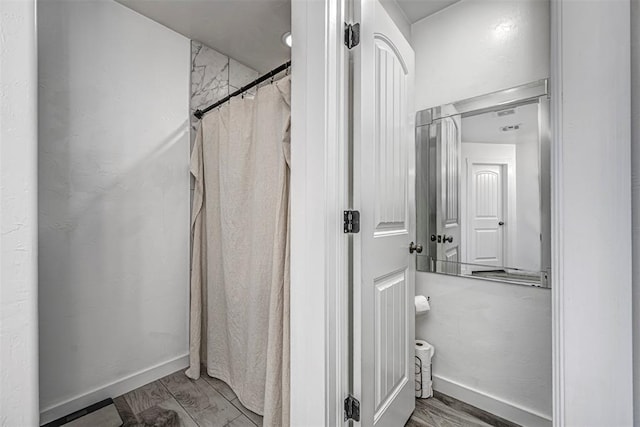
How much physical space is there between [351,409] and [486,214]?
4.02 feet

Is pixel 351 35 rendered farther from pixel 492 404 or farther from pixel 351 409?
pixel 492 404

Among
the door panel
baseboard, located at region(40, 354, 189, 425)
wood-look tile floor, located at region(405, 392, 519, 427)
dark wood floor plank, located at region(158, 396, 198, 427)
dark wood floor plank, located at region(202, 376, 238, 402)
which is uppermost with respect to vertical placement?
the door panel

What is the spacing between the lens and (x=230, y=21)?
5.98ft

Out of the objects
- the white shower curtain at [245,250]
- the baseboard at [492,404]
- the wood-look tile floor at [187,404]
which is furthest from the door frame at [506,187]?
the wood-look tile floor at [187,404]

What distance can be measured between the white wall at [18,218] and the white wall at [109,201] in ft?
3.76

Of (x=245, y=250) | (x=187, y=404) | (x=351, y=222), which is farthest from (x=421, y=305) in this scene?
(x=187, y=404)

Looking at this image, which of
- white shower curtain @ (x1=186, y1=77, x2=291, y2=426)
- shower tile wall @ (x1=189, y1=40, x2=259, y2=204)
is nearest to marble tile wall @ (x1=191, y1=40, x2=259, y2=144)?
shower tile wall @ (x1=189, y1=40, x2=259, y2=204)

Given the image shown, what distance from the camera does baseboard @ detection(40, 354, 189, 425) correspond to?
56.0 inches

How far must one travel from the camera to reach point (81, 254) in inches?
60.4

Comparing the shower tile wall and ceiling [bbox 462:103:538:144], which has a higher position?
the shower tile wall

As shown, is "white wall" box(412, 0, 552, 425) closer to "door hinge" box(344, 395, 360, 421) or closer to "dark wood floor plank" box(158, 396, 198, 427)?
"door hinge" box(344, 395, 360, 421)

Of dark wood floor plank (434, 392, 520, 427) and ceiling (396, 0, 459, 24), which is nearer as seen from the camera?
dark wood floor plank (434, 392, 520, 427)

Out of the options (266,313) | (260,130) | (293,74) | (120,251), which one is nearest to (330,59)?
(293,74)

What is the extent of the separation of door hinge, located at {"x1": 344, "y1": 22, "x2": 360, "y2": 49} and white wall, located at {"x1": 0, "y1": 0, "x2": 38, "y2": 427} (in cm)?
87
